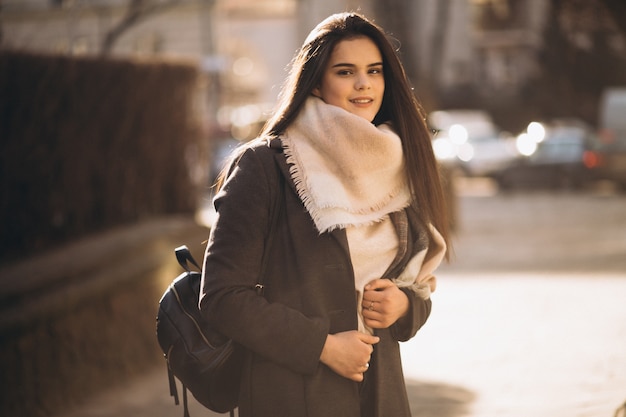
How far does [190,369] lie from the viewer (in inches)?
117

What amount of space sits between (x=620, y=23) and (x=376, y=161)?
11.0 metres

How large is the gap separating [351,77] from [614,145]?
23639mm

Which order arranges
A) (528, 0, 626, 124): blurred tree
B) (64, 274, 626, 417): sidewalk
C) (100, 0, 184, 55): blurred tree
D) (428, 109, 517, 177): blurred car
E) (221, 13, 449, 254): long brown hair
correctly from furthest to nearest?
(528, 0, 626, 124): blurred tree < (428, 109, 517, 177): blurred car < (100, 0, 184, 55): blurred tree < (64, 274, 626, 417): sidewalk < (221, 13, 449, 254): long brown hair

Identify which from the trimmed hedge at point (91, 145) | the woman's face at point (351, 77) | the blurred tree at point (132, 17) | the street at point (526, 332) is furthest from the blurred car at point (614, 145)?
the woman's face at point (351, 77)

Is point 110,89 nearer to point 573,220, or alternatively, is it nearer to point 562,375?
point 562,375

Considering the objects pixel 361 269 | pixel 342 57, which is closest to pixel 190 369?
pixel 361 269

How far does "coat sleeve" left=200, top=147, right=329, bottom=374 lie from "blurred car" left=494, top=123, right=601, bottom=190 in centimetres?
2421

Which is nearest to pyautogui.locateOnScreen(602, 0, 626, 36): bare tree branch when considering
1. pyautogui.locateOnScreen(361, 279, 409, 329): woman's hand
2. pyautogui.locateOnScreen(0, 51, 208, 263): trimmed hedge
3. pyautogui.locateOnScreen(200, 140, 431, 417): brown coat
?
pyautogui.locateOnScreen(0, 51, 208, 263): trimmed hedge

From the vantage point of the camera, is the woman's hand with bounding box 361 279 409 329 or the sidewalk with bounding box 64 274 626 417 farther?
the sidewalk with bounding box 64 274 626 417

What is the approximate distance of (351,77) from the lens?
3061 mm

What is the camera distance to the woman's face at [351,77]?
10.0ft

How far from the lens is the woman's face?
3053 mm

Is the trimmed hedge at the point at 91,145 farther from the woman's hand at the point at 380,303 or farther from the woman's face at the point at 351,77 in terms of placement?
the woman's hand at the point at 380,303

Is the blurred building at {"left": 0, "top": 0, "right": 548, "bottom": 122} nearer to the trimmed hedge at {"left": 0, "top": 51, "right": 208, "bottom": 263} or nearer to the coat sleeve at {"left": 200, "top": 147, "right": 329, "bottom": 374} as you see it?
the trimmed hedge at {"left": 0, "top": 51, "right": 208, "bottom": 263}
